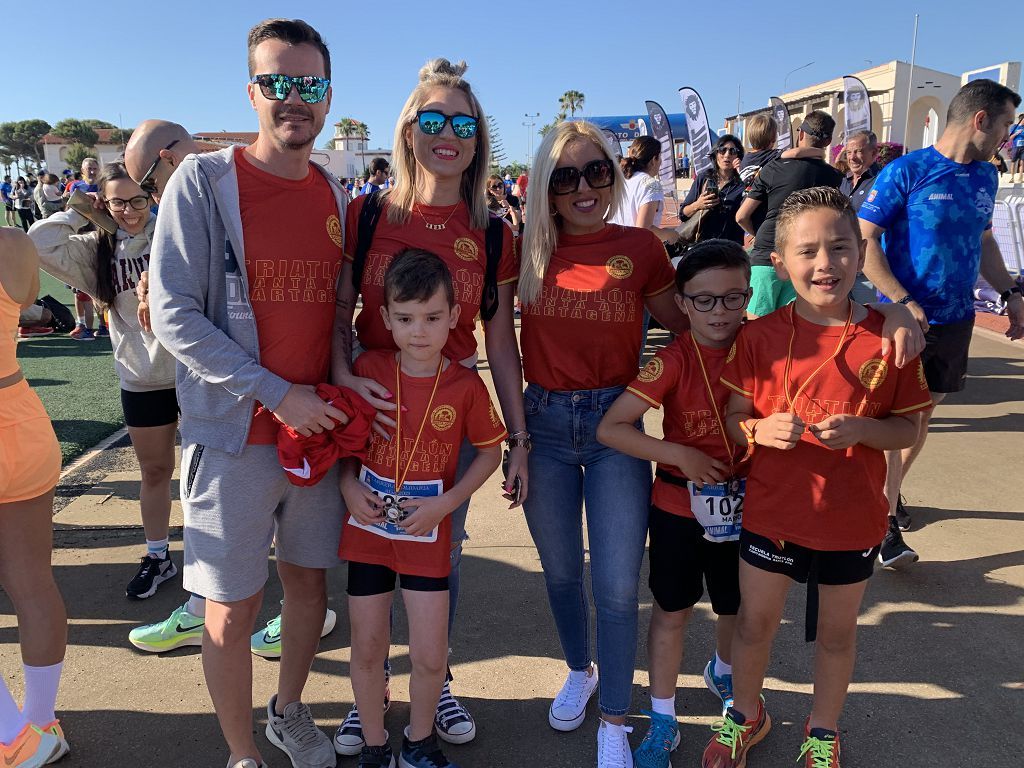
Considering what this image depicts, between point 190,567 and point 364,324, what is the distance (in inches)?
37.4

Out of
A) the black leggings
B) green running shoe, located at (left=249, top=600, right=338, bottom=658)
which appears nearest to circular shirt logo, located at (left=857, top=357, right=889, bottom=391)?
green running shoe, located at (left=249, top=600, right=338, bottom=658)

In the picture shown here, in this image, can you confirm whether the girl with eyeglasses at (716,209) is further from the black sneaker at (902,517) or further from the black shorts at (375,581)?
the black shorts at (375,581)

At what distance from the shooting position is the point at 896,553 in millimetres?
3490

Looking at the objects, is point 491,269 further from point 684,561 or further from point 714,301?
point 684,561

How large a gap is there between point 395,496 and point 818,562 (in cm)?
135

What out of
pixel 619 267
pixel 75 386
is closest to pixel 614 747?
pixel 619 267

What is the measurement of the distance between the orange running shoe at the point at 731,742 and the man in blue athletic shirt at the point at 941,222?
170cm


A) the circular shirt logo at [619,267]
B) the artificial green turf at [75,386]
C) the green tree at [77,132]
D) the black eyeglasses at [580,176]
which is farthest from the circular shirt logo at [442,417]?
the green tree at [77,132]

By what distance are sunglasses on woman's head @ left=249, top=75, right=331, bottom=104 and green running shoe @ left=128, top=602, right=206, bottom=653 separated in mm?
2233

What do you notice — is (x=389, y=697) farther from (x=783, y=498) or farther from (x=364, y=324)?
(x=783, y=498)

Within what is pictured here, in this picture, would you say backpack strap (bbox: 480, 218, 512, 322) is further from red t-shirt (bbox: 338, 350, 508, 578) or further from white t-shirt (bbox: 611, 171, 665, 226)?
white t-shirt (bbox: 611, 171, 665, 226)

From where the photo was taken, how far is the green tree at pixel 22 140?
91.9m

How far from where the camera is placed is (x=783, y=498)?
2.10m

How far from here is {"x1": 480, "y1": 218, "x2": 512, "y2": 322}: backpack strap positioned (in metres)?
2.36
